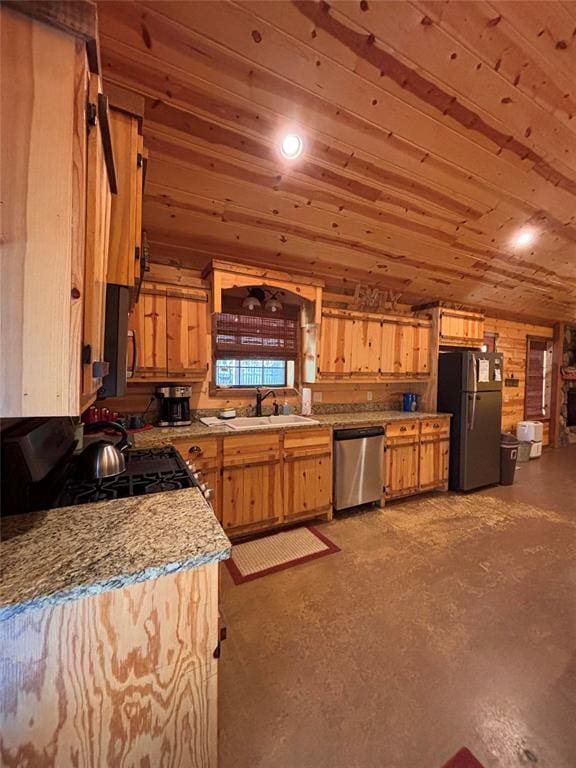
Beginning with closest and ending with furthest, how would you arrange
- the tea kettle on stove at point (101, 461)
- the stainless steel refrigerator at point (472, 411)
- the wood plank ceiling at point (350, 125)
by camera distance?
the tea kettle on stove at point (101, 461)
the wood plank ceiling at point (350, 125)
the stainless steel refrigerator at point (472, 411)

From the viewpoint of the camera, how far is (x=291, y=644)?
1713 millimetres

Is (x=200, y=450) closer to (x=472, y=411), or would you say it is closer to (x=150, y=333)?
A: (x=150, y=333)

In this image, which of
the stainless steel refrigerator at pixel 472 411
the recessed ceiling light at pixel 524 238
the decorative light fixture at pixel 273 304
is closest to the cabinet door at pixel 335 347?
the decorative light fixture at pixel 273 304

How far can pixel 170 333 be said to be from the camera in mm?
2740

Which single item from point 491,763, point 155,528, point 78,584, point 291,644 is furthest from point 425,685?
point 78,584

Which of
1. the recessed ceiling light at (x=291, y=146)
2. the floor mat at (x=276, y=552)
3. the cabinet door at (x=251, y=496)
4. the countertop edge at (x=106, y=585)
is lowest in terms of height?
the floor mat at (x=276, y=552)

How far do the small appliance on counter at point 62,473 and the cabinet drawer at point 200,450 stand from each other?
0.77 metres

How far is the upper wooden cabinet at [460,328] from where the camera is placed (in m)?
4.04

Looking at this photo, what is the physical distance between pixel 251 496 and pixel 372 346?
2137 mm

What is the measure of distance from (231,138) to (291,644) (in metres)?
2.98

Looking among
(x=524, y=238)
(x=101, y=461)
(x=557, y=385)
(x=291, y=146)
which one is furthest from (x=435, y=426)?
(x=557, y=385)

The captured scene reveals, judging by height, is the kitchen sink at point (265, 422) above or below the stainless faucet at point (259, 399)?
below

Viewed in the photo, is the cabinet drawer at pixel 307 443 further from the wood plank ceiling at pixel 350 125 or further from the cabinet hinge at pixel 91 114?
the cabinet hinge at pixel 91 114

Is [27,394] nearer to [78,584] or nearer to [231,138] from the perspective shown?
[78,584]
